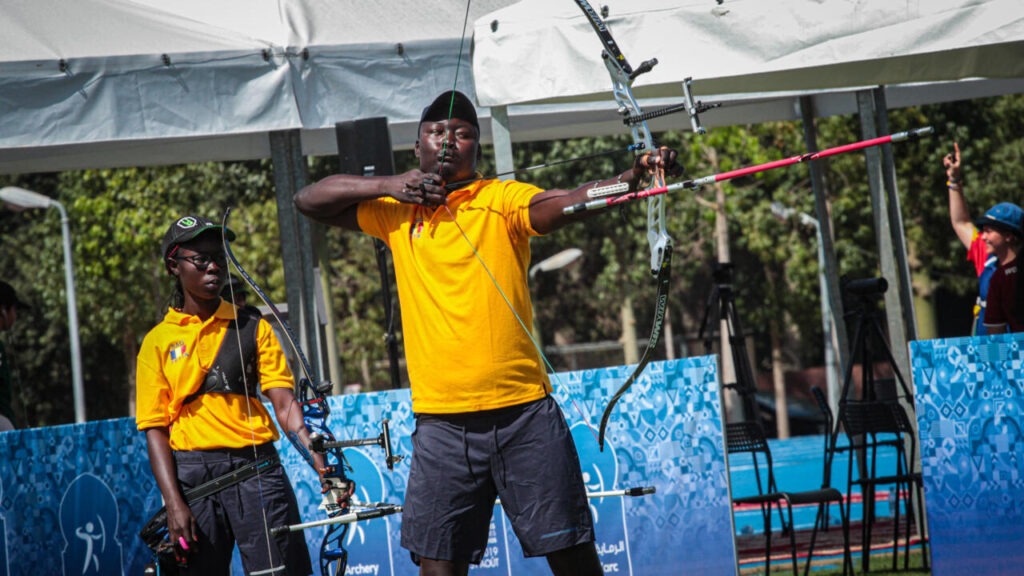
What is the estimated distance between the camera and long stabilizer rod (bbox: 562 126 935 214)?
2.79 m

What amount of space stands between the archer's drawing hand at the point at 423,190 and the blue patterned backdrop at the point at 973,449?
2662 millimetres

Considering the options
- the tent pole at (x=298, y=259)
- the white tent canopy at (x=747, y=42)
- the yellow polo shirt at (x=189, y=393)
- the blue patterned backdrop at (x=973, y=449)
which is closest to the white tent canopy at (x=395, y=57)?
the white tent canopy at (x=747, y=42)

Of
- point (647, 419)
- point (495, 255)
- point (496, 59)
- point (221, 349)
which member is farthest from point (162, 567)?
point (496, 59)

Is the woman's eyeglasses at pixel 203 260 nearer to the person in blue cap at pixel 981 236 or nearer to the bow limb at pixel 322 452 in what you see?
the bow limb at pixel 322 452

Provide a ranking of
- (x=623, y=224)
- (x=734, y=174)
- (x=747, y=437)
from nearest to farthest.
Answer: (x=734, y=174) → (x=747, y=437) → (x=623, y=224)

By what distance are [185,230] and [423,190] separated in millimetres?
1188

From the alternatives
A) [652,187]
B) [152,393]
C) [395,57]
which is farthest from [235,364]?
[395,57]

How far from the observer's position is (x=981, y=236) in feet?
22.5

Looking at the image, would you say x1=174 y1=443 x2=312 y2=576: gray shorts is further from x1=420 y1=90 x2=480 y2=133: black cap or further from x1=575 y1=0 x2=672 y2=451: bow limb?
x1=420 y1=90 x2=480 y2=133: black cap

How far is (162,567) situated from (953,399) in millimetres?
3306

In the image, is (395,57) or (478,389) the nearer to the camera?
(478,389)

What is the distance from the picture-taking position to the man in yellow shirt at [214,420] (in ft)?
13.5

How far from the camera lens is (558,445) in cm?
357

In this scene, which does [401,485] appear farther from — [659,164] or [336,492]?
[659,164]
